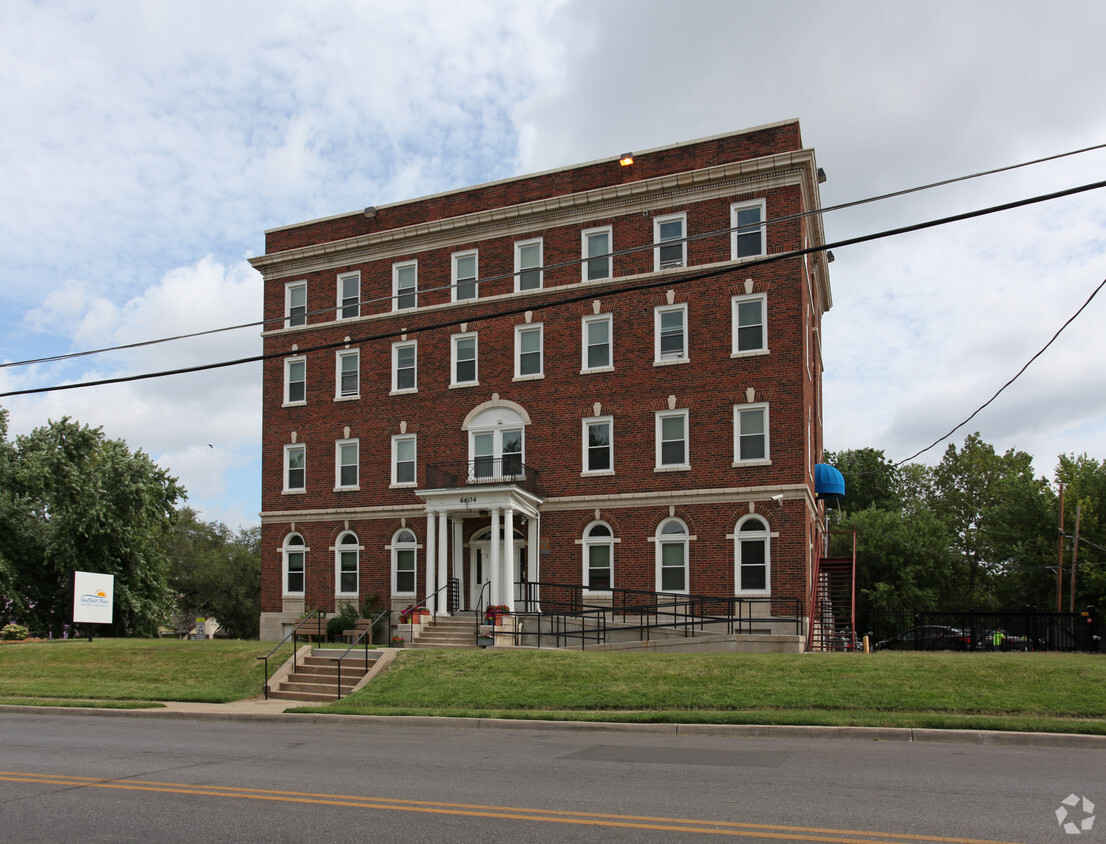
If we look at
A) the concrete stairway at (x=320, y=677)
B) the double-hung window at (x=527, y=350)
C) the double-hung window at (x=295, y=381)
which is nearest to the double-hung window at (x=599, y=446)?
the double-hung window at (x=527, y=350)

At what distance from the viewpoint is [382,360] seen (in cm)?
3228

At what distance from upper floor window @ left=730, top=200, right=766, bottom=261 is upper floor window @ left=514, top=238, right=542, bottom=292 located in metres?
6.09

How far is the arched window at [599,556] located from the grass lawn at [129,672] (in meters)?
8.97

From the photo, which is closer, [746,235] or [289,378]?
[746,235]

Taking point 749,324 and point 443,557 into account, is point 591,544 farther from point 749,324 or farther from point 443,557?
point 749,324

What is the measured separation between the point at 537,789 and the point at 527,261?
22618 millimetres

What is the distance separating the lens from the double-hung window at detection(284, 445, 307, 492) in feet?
108

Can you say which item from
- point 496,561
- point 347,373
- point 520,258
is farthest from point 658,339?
point 347,373

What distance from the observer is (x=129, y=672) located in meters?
22.5

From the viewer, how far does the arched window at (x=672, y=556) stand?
2703cm

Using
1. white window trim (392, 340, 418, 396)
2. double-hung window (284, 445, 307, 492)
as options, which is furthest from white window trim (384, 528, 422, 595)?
white window trim (392, 340, 418, 396)

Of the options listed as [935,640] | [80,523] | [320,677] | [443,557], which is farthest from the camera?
[80,523]

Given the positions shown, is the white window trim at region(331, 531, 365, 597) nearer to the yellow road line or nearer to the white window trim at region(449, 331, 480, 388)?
the white window trim at region(449, 331, 480, 388)

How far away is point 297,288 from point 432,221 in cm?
581
